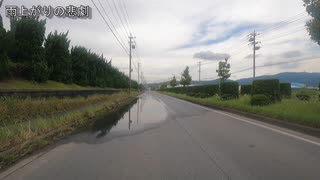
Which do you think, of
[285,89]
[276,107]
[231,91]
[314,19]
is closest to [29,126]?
[314,19]

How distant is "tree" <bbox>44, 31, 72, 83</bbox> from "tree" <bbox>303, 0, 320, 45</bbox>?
95.2ft

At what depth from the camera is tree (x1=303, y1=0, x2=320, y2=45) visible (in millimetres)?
13826

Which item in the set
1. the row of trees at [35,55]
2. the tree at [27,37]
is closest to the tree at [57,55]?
the row of trees at [35,55]

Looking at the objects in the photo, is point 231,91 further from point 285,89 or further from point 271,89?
point 271,89

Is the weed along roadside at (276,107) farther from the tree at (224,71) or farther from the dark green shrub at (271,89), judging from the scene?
the tree at (224,71)

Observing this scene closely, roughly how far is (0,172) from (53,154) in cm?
196

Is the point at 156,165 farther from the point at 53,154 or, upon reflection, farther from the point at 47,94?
the point at 47,94

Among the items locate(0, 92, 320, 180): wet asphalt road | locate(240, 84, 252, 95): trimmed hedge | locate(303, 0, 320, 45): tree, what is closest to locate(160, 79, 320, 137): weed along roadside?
locate(0, 92, 320, 180): wet asphalt road

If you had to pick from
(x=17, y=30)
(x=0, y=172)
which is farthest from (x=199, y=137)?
(x=17, y=30)

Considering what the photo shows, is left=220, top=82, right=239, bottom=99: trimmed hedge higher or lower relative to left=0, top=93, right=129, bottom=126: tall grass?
higher

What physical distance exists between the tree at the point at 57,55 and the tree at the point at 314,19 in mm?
29029

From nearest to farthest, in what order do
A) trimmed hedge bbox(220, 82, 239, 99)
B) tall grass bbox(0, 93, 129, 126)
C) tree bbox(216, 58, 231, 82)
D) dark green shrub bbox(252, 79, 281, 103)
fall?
1. tall grass bbox(0, 93, 129, 126)
2. dark green shrub bbox(252, 79, 281, 103)
3. trimmed hedge bbox(220, 82, 239, 99)
4. tree bbox(216, 58, 231, 82)

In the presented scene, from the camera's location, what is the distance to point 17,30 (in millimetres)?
30578

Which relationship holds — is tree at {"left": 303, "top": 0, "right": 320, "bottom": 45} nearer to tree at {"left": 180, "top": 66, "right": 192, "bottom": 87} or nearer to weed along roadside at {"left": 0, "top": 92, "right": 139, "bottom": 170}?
weed along roadside at {"left": 0, "top": 92, "right": 139, "bottom": 170}
